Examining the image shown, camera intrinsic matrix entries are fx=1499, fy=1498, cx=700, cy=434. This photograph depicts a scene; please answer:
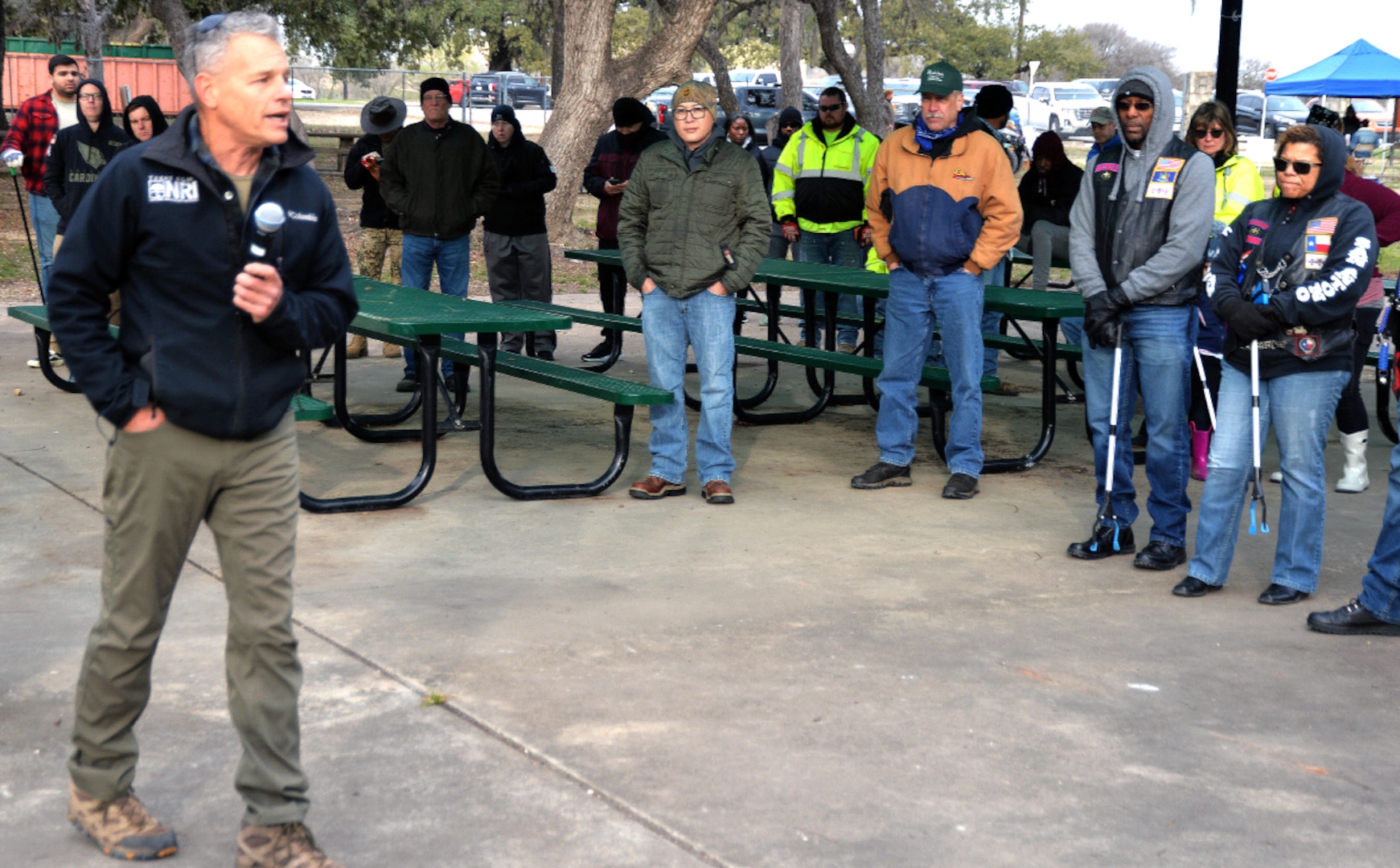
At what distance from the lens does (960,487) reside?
6.80 m

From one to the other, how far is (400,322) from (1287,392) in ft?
11.2

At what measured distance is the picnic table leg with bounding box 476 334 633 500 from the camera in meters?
6.49

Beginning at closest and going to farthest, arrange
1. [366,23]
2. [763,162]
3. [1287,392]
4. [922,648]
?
[922,648] → [1287,392] → [763,162] → [366,23]

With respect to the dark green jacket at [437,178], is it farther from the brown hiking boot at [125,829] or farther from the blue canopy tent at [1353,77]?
the blue canopy tent at [1353,77]

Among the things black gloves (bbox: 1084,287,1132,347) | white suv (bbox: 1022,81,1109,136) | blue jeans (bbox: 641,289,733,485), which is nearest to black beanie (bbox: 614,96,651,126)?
Answer: blue jeans (bbox: 641,289,733,485)

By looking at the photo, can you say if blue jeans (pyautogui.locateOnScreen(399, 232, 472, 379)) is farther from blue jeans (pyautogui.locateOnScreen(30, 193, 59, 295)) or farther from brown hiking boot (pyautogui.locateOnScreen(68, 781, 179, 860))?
brown hiking boot (pyautogui.locateOnScreen(68, 781, 179, 860))

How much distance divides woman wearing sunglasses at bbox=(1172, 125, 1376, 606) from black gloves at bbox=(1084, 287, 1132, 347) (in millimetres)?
350

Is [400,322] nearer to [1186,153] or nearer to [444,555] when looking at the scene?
[444,555]

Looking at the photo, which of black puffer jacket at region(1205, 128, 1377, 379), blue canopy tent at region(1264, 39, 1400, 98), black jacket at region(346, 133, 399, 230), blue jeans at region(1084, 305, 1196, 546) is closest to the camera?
black puffer jacket at region(1205, 128, 1377, 379)

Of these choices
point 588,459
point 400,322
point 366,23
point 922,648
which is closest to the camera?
point 922,648

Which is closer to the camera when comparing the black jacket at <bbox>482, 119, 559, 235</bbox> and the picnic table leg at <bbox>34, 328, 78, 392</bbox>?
the picnic table leg at <bbox>34, 328, 78, 392</bbox>

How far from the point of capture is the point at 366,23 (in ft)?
109

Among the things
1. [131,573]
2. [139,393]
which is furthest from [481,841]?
[139,393]

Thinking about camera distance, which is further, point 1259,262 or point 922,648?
point 1259,262
